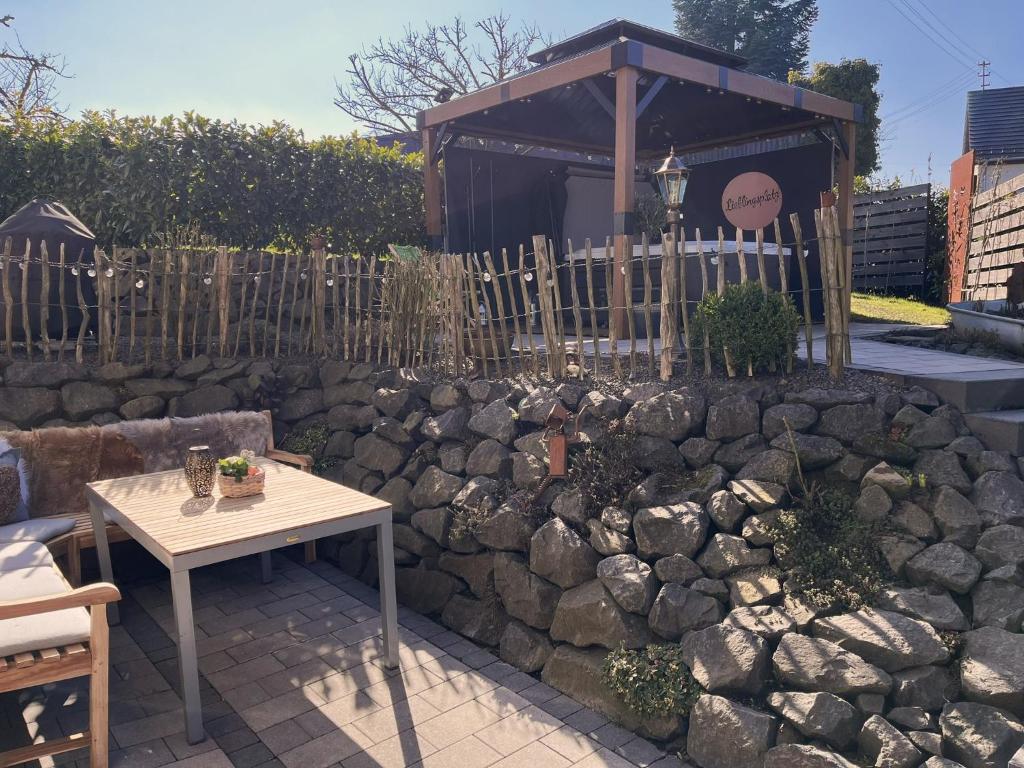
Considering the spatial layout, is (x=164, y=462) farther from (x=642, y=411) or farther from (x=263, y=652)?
(x=642, y=411)

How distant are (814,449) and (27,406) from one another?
18.1 feet

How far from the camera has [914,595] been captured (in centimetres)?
336

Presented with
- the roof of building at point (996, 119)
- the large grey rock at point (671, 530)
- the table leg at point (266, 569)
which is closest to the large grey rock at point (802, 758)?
the large grey rock at point (671, 530)

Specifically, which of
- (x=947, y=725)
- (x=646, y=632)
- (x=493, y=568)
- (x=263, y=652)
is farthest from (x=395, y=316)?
(x=947, y=725)

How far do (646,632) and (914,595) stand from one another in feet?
4.15

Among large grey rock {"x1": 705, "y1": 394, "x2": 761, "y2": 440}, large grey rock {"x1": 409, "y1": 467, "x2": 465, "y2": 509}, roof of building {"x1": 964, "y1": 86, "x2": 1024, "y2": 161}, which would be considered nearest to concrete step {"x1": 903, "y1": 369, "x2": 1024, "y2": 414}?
large grey rock {"x1": 705, "y1": 394, "x2": 761, "y2": 440}

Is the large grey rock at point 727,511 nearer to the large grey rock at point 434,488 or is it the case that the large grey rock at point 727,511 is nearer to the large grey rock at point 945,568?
the large grey rock at point 945,568

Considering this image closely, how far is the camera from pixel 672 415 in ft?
14.6

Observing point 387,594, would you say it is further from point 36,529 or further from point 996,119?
point 996,119

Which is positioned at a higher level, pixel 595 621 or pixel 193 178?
pixel 193 178

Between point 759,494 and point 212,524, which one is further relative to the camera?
point 759,494

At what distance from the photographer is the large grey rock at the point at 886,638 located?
3.10 metres

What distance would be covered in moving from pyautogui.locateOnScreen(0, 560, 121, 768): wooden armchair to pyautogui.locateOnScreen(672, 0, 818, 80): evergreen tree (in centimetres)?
2599

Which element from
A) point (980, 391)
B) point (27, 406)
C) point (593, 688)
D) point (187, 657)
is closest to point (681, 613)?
point (593, 688)
